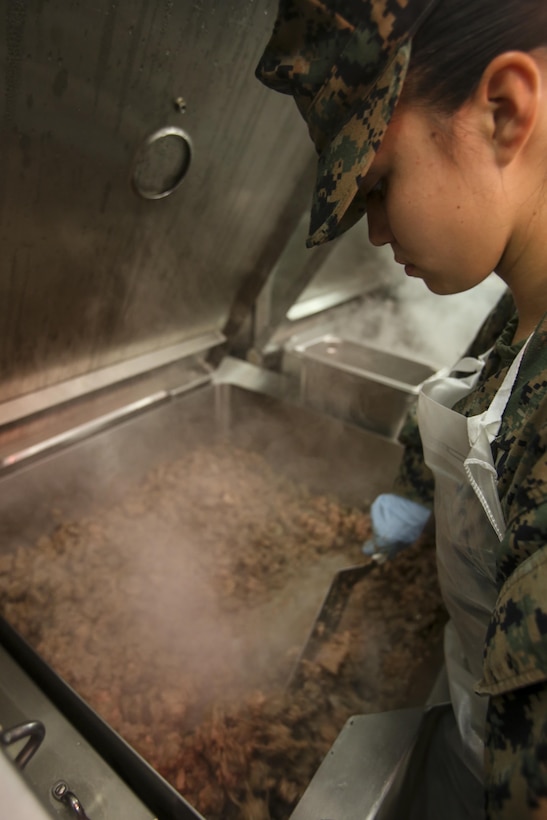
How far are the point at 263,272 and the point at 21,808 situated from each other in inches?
72.9

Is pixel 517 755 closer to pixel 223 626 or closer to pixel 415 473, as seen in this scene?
pixel 415 473

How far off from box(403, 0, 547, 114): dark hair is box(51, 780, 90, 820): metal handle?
3.65 ft

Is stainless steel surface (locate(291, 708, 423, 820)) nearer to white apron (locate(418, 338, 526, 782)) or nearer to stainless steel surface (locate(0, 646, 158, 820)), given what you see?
white apron (locate(418, 338, 526, 782))

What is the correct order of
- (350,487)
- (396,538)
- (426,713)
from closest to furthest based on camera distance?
(426,713) < (396,538) < (350,487)

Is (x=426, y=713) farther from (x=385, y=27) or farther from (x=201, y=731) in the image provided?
(x=385, y=27)

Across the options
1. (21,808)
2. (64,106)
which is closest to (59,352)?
(64,106)

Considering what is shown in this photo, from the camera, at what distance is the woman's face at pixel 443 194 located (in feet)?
2.11

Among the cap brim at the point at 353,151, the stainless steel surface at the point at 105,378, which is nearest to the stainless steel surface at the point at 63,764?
the stainless steel surface at the point at 105,378

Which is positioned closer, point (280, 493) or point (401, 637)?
point (401, 637)

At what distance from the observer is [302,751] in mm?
1172

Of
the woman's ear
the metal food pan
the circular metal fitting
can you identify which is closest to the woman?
the woman's ear

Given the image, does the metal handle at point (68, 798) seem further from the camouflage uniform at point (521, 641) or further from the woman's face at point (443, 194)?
the woman's face at point (443, 194)

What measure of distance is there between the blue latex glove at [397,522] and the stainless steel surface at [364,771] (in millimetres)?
482

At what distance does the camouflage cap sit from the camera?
0.58 metres
